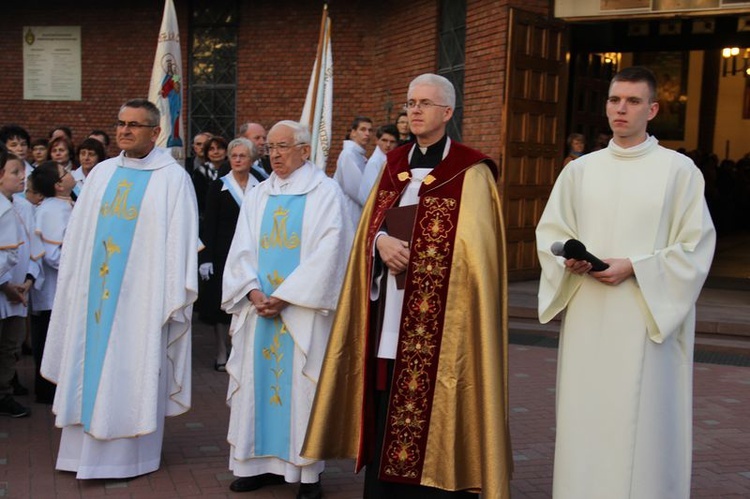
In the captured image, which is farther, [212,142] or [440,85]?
[212,142]

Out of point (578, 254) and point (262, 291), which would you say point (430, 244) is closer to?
point (578, 254)

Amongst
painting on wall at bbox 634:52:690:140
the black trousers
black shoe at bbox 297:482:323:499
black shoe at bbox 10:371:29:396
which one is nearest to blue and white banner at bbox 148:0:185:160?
the black trousers

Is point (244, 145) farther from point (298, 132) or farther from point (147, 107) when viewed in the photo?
point (298, 132)

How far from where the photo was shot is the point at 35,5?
662 inches

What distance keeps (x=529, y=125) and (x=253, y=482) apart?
304 inches

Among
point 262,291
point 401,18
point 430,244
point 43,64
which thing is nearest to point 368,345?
point 430,244

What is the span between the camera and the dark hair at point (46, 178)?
7.28 m

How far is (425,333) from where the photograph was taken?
4500 millimetres

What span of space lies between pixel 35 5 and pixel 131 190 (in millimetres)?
12729

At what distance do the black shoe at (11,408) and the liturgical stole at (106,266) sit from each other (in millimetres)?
1506

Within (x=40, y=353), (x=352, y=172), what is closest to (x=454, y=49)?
(x=352, y=172)

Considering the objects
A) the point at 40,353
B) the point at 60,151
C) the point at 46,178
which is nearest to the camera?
the point at 46,178

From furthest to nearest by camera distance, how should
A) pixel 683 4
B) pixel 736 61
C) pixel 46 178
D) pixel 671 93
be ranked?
1. pixel 671 93
2. pixel 736 61
3. pixel 683 4
4. pixel 46 178

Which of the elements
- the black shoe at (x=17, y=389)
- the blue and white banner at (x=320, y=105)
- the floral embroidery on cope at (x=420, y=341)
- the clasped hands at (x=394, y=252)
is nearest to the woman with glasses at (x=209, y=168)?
the blue and white banner at (x=320, y=105)
